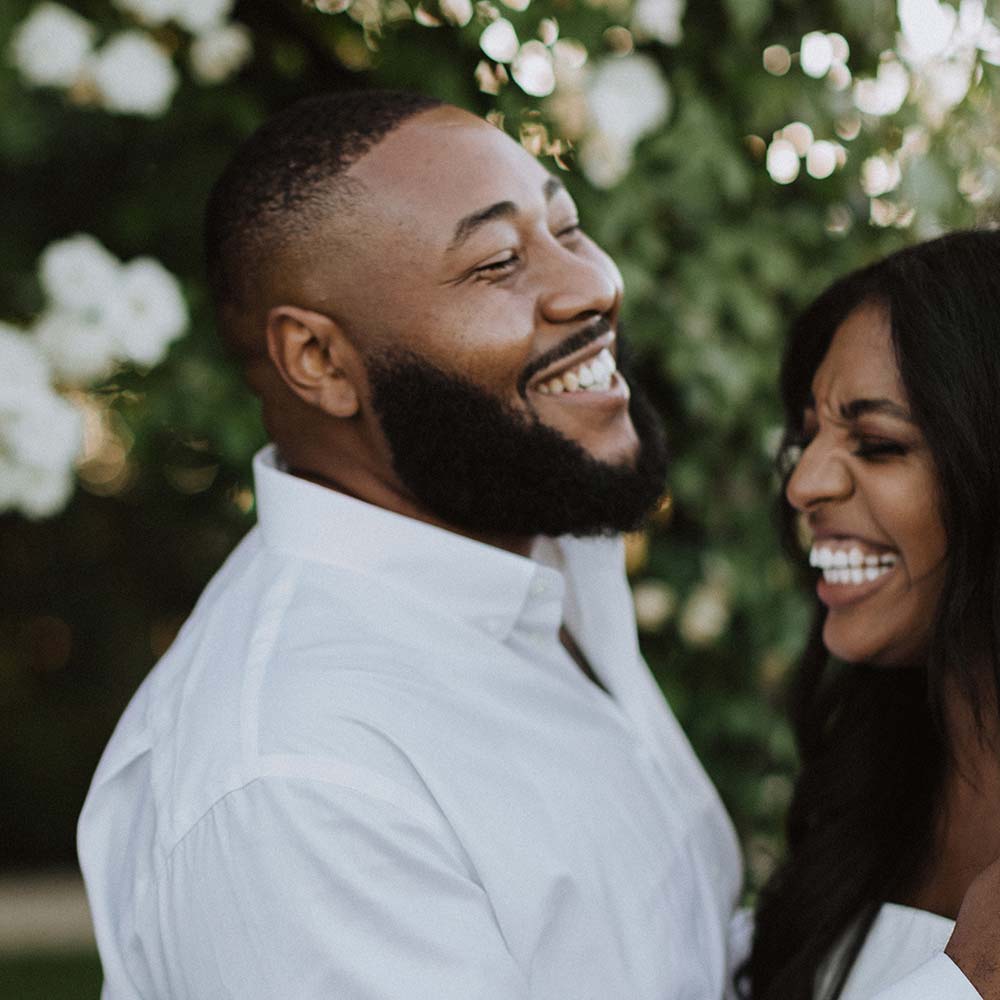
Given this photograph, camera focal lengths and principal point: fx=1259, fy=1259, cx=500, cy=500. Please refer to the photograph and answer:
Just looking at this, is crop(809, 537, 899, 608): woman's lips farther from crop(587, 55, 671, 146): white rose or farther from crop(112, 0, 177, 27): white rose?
crop(112, 0, 177, 27): white rose

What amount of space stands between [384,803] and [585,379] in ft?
2.63

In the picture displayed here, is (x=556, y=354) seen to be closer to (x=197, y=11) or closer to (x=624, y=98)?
(x=624, y=98)

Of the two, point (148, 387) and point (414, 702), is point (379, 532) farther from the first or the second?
point (148, 387)

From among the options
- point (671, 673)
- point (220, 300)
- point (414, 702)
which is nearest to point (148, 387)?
point (220, 300)

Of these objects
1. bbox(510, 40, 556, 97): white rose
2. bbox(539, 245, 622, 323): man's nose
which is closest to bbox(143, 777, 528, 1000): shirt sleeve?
bbox(539, 245, 622, 323): man's nose

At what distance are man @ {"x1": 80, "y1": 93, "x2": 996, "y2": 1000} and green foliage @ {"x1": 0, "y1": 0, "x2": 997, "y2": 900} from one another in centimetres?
61

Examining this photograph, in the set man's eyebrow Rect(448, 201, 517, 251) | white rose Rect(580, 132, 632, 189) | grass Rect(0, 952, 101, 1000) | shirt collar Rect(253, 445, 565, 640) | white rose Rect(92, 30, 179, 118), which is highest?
white rose Rect(92, 30, 179, 118)

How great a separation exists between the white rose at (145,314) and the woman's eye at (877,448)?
1345 mm

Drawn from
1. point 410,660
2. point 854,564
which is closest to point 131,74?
point 410,660

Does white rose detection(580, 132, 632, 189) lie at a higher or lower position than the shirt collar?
higher

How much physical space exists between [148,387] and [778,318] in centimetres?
145

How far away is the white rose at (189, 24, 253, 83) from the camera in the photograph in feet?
8.79

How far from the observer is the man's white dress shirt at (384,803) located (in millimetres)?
1501

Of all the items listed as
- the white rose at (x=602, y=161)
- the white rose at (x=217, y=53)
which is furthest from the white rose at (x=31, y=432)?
the white rose at (x=602, y=161)
